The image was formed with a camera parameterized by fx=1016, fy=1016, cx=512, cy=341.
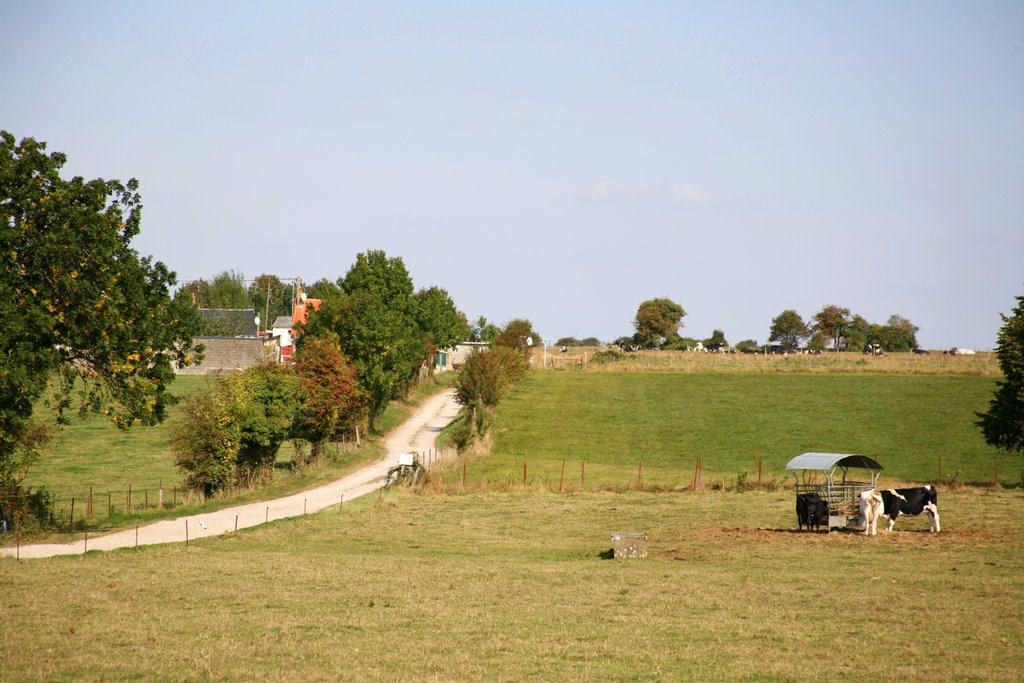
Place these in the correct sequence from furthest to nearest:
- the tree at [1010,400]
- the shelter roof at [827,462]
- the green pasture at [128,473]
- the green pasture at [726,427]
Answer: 1. the green pasture at [726,427]
2. the tree at [1010,400]
3. the green pasture at [128,473]
4. the shelter roof at [827,462]

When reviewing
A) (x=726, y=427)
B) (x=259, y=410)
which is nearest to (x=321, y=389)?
(x=259, y=410)

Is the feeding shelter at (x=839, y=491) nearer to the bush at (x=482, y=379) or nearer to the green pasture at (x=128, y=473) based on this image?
the green pasture at (x=128, y=473)

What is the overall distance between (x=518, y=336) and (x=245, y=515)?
7342 cm

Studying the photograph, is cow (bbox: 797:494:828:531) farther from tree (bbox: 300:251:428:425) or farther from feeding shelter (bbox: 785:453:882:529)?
tree (bbox: 300:251:428:425)

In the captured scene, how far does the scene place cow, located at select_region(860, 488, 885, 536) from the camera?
31859 millimetres

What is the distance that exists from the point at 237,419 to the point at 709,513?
2141 centimetres

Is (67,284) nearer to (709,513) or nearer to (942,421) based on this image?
(709,513)

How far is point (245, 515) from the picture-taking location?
131 ft

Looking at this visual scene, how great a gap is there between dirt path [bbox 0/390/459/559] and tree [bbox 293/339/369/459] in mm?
3671

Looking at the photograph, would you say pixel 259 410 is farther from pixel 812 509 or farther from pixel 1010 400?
pixel 1010 400

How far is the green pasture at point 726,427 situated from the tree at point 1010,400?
62.1 inches

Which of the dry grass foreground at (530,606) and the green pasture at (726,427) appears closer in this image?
the dry grass foreground at (530,606)

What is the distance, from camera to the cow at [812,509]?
1288 inches

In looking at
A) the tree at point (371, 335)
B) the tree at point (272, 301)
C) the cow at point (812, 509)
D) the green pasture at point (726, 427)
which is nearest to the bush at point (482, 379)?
the green pasture at point (726, 427)
